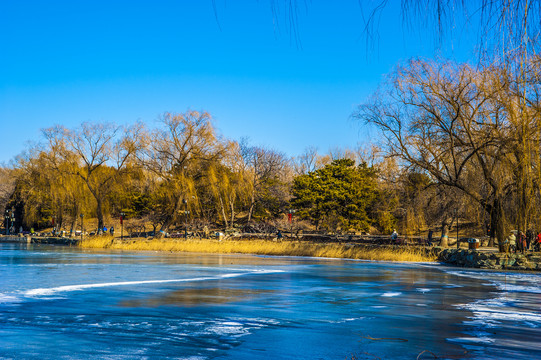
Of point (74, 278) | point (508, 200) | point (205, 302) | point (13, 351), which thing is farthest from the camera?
point (508, 200)

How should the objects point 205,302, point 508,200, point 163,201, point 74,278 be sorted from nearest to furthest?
point 205,302
point 74,278
point 508,200
point 163,201

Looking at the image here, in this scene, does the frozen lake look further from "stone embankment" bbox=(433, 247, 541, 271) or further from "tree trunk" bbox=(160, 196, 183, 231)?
"tree trunk" bbox=(160, 196, 183, 231)

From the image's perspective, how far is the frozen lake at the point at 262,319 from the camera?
595cm

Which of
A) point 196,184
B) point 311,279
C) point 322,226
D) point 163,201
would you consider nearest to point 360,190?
point 322,226

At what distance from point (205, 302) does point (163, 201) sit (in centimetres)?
4413

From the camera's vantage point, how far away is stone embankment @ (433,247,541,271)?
19.0 metres

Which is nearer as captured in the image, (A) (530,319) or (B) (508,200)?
(A) (530,319)

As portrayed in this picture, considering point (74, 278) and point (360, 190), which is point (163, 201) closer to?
point (360, 190)

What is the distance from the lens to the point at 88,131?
48.0m

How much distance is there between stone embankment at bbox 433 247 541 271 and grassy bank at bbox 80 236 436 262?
1781mm

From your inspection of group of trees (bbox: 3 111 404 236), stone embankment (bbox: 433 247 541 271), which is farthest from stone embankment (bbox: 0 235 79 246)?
stone embankment (bbox: 433 247 541 271)

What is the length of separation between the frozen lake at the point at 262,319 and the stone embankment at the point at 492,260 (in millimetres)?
5845

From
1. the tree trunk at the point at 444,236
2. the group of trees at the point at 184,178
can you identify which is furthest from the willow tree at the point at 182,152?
the tree trunk at the point at 444,236

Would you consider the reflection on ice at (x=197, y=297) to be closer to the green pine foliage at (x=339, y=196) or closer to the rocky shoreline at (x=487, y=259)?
the rocky shoreline at (x=487, y=259)
